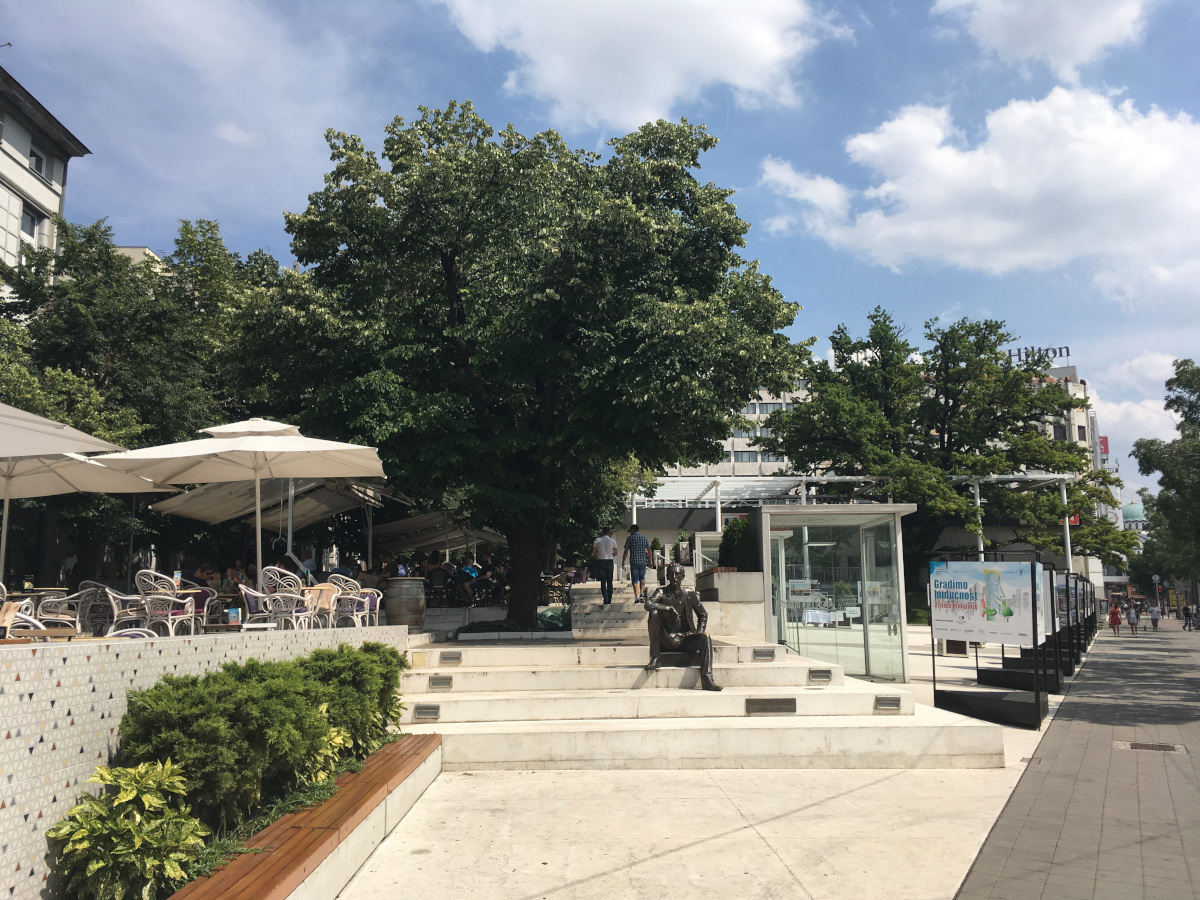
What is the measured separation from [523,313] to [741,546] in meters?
6.52

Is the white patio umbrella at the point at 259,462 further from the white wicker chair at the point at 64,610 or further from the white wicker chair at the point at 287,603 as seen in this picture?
the white wicker chair at the point at 64,610

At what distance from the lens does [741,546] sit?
55.7 feet

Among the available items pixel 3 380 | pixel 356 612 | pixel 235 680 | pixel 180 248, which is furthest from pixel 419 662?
pixel 180 248

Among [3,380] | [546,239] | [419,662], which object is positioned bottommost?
[419,662]

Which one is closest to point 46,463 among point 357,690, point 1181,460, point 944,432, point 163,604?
point 163,604

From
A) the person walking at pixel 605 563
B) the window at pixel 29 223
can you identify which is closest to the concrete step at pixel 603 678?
the person walking at pixel 605 563

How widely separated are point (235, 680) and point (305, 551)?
71.2 feet

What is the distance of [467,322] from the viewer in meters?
15.3

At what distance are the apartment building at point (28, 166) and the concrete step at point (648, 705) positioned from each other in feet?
104

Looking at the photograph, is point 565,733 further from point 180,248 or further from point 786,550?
point 180,248

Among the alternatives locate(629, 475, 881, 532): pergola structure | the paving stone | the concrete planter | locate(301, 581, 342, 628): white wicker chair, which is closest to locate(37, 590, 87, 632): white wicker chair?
locate(301, 581, 342, 628): white wicker chair

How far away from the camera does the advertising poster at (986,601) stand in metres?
11.8

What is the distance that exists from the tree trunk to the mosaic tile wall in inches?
405

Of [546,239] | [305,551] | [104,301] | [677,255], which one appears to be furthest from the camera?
[305,551]
